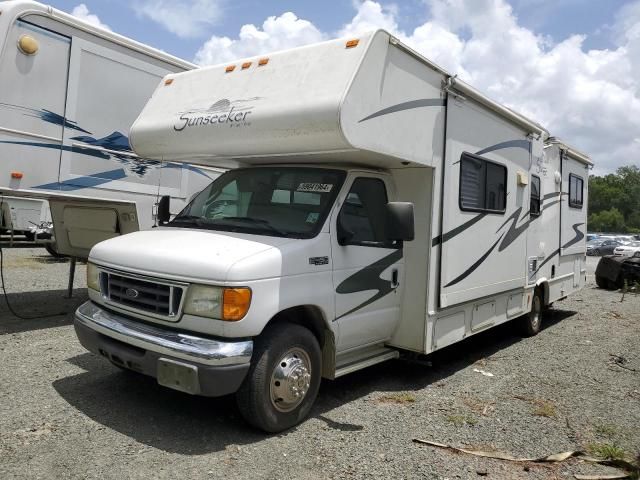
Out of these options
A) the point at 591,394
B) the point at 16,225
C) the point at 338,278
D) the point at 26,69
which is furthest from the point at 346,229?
the point at 16,225

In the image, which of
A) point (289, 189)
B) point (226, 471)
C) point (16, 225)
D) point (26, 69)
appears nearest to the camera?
point (226, 471)

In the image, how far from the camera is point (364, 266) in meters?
4.80

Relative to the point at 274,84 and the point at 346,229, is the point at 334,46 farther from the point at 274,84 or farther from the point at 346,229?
the point at 346,229

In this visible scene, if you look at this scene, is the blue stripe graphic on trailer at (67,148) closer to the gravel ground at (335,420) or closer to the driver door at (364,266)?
the gravel ground at (335,420)

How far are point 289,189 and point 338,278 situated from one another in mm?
917

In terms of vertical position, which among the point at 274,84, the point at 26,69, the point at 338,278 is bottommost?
the point at 338,278

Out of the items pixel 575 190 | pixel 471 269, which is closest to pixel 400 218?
pixel 471 269

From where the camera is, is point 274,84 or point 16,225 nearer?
point 274,84

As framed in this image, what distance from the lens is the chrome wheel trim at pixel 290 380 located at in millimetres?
4059

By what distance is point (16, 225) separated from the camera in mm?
9453

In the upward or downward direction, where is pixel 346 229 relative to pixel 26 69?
downward

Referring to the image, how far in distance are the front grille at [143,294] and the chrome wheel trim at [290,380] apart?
2.82 ft

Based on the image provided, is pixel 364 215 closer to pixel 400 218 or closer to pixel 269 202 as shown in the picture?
pixel 400 218

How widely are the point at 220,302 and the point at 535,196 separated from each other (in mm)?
5698
